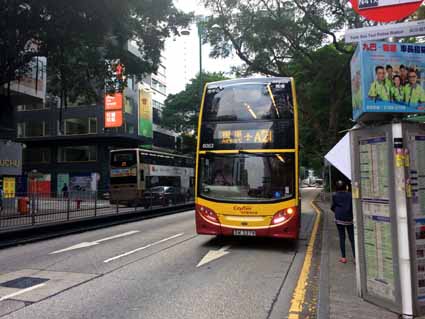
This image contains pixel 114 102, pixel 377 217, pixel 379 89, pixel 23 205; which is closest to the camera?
pixel 379 89

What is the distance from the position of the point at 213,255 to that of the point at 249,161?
2.42m

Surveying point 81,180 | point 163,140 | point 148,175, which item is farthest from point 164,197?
point 163,140

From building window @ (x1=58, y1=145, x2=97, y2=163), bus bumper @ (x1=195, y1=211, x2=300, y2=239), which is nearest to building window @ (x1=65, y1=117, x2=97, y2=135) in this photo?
building window @ (x1=58, y1=145, x2=97, y2=163)

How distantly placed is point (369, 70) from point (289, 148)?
557 centimetres

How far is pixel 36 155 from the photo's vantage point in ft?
151

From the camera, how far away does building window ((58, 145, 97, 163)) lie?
4344 centimetres

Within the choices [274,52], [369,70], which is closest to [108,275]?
[369,70]

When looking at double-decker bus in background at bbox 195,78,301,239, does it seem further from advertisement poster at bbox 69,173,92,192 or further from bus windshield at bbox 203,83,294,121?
advertisement poster at bbox 69,173,92,192

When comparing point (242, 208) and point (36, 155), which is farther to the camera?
point (36, 155)

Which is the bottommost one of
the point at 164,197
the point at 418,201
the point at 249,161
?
the point at 164,197

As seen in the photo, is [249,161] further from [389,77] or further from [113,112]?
[113,112]

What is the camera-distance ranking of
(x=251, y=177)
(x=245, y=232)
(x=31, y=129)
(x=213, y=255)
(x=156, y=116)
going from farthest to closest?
(x=156, y=116), (x=31, y=129), (x=251, y=177), (x=245, y=232), (x=213, y=255)

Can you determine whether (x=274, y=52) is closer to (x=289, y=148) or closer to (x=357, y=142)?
(x=289, y=148)

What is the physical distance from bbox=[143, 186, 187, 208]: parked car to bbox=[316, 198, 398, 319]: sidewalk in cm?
1245
